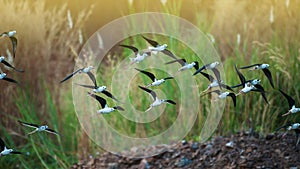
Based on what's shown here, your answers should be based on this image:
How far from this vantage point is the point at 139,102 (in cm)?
512

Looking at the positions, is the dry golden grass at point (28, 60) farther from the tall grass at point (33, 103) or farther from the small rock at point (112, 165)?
the small rock at point (112, 165)

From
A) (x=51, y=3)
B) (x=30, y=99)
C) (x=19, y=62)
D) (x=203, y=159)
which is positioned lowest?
(x=203, y=159)

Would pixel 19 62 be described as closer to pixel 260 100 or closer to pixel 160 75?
pixel 160 75

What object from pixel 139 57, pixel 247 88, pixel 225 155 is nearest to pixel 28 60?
pixel 225 155

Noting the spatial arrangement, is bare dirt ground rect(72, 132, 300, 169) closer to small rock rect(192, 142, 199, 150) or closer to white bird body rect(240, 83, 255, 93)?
small rock rect(192, 142, 199, 150)

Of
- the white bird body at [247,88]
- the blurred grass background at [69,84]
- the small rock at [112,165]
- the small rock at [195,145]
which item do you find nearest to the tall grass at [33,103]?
→ the blurred grass background at [69,84]

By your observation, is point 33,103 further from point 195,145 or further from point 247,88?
point 247,88

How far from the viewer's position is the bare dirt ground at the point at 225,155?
3.76 meters

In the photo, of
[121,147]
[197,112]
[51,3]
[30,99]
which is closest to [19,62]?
[30,99]

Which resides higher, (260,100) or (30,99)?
(30,99)

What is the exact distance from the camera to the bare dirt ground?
12.3 feet

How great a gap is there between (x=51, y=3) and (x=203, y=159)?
6.48 meters

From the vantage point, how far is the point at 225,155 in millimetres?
3867

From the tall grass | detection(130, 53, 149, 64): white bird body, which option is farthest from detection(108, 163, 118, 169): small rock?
detection(130, 53, 149, 64): white bird body
